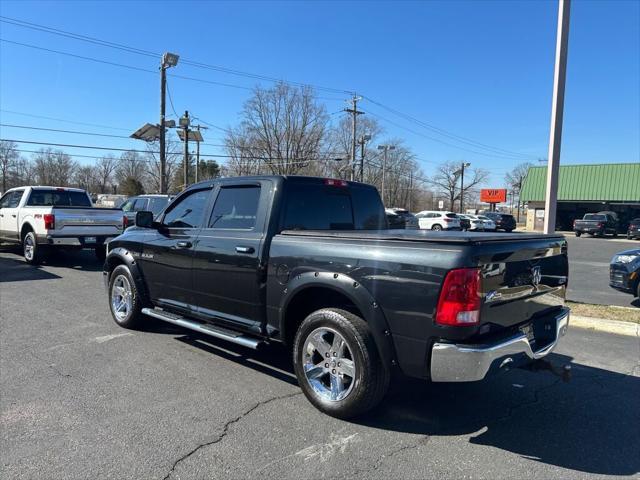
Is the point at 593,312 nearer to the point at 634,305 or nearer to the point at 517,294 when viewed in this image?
the point at 634,305

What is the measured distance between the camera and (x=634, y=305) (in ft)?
28.6

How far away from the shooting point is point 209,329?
4648 millimetres

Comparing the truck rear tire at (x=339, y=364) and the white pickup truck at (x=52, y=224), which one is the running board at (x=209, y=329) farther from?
the white pickup truck at (x=52, y=224)

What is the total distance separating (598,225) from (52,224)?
38.6 meters

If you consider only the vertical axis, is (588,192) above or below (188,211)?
above

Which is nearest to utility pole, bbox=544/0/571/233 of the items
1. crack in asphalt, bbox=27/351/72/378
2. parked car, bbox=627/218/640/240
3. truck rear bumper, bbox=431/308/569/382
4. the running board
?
truck rear bumper, bbox=431/308/569/382

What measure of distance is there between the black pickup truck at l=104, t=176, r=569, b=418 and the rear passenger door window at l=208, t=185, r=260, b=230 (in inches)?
0.6

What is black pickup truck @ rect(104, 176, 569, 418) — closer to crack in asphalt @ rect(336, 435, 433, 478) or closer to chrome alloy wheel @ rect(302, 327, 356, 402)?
chrome alloy wheel @ rect(302, 327, 356, 402)

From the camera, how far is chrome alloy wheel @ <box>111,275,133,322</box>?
5.98 m

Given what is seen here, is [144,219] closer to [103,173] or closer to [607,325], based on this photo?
[607,325]

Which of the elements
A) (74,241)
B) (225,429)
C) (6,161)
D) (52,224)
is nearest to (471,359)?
(225,429)

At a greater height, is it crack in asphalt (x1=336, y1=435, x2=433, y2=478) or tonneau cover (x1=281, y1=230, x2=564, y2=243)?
tonneau cover (x1=281, y1=230, x2=564, y2=243)

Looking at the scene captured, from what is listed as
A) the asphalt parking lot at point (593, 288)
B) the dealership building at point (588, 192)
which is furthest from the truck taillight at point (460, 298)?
the dealership building at point (588, 192)

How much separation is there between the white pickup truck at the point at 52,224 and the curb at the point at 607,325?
32.9ft
